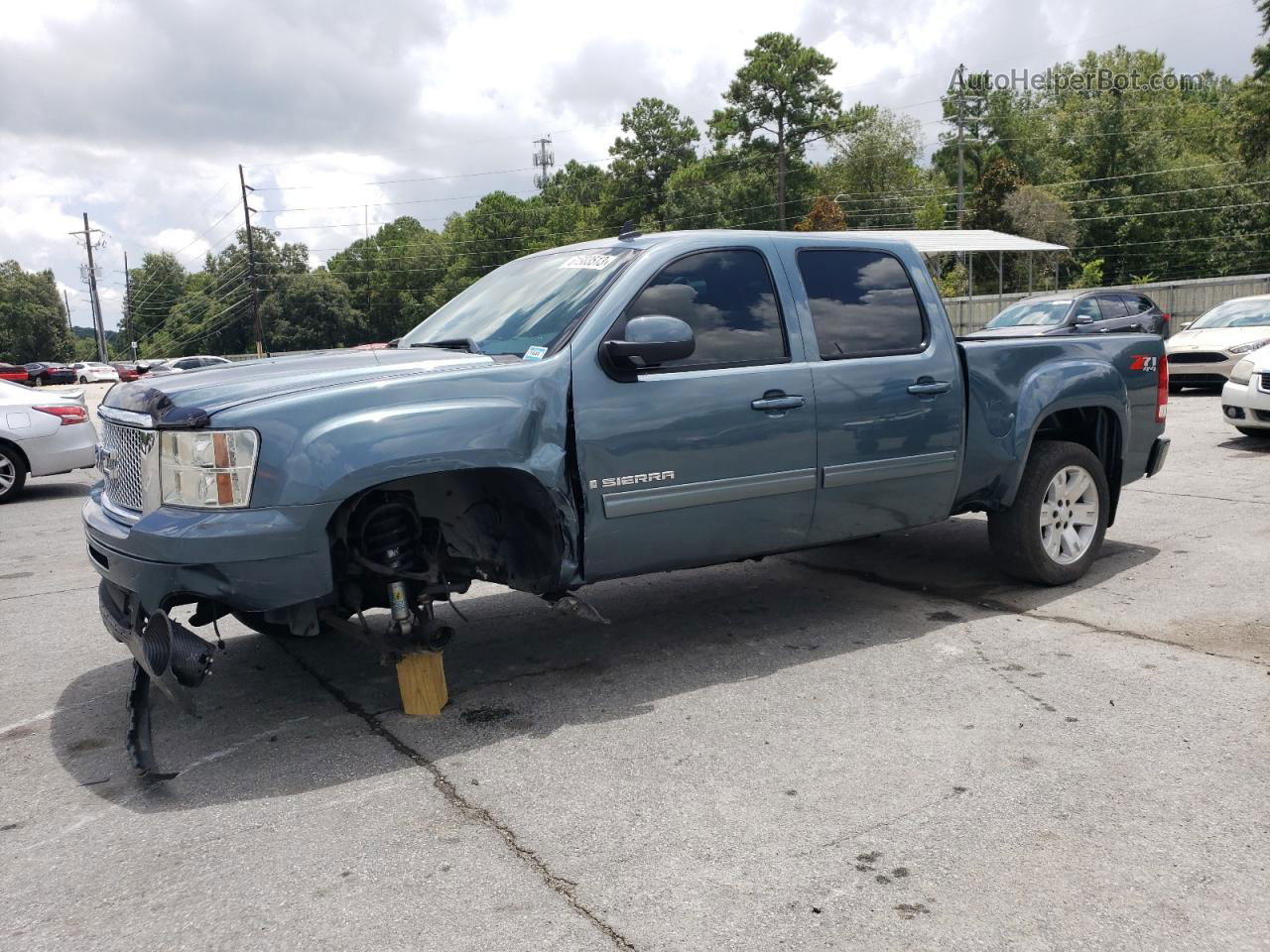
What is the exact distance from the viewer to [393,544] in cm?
404

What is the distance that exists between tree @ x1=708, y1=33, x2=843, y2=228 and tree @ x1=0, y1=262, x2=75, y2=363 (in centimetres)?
6862

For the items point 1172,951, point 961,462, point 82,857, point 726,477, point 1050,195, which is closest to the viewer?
point 1172,951

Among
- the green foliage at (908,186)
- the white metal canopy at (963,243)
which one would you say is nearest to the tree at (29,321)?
the green foliage at (908,186)

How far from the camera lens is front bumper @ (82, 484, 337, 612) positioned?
3.58m

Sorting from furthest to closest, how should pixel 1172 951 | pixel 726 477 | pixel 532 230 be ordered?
pixel 532 230
pixel 726 477
pixel 1172 951

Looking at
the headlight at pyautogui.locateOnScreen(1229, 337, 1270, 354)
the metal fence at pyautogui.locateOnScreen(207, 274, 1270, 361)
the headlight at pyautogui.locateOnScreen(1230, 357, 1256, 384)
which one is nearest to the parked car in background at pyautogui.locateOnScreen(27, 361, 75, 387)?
the metal fence at pyautogui.locateOnScreen(207, 274, 1270, 361)

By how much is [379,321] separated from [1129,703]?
345ft

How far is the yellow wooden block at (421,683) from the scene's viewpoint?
4215 millimetres

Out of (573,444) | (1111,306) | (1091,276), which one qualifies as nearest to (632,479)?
(573,444)

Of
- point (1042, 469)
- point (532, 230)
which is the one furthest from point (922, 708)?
point (532, 230)

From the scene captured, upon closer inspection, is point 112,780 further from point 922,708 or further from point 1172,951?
point 1172,951

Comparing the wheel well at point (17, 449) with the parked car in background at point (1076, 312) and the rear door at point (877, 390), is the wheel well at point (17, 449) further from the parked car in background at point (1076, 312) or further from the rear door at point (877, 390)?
the parked car in background at point (1076, 312)

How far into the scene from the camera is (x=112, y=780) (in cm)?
378

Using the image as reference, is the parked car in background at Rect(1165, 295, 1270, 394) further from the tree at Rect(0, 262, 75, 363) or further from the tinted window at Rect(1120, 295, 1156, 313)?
the tree at Rect(0, 262, 75, 363)
